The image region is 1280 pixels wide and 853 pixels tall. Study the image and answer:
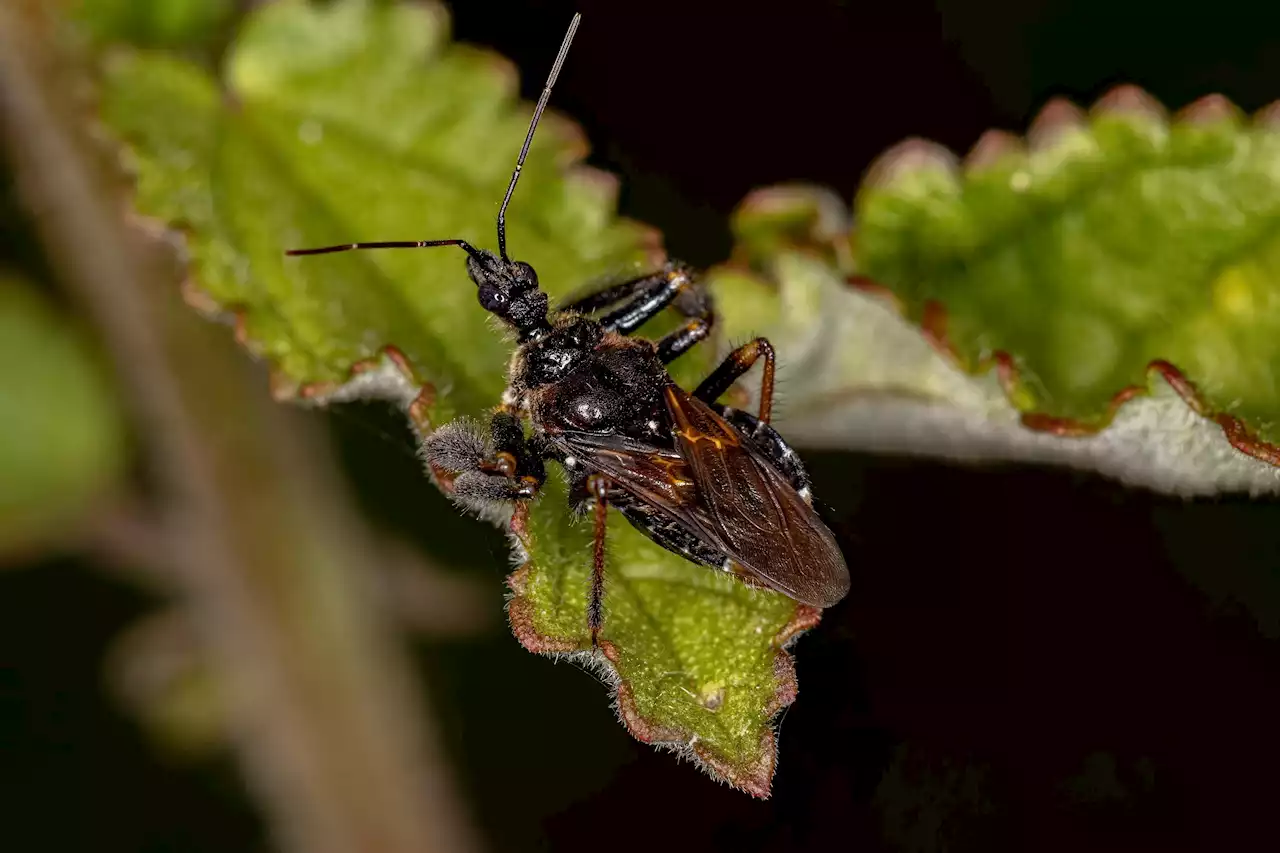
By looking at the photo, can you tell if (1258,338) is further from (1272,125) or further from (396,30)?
(396,30)

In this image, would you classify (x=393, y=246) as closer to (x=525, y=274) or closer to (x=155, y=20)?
(x=525, y=274)

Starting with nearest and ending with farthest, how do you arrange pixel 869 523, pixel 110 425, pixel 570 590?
pixel 570 590
pixel 869 523
pixel 110 425

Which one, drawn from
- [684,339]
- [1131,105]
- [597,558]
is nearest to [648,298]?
[684,339]

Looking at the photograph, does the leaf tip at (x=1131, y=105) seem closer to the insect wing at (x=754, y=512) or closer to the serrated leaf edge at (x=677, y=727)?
the insect wing at (x=754, y=512)

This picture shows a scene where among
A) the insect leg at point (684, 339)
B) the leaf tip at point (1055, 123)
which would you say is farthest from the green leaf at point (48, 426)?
the leaf tip at point (1055, 123)

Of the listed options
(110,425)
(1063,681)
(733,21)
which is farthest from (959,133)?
(110,425)

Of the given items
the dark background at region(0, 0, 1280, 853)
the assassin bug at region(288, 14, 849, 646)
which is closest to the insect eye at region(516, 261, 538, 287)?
the assassin bug at region(288, 14, 849, 646)

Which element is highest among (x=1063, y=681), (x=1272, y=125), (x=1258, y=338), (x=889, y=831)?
(x=1272, y=125)
